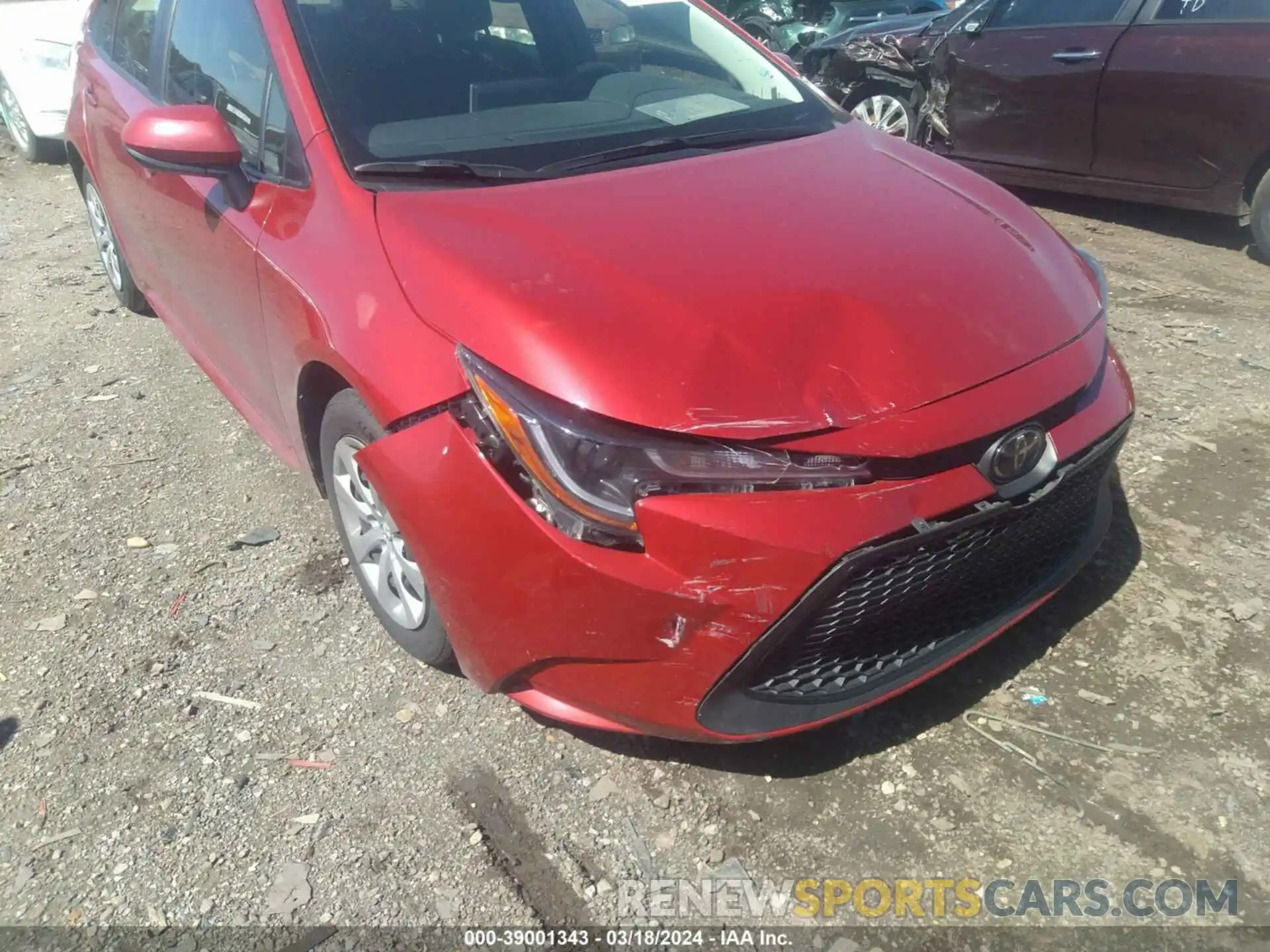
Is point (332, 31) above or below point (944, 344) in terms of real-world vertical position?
above

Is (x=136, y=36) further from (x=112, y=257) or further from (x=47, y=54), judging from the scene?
(x=47, y=54)

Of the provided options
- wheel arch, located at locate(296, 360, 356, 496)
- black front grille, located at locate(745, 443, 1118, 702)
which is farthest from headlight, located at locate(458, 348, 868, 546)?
wheel arch, located at locate(296, 360, 356, 496)

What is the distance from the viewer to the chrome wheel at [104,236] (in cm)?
462

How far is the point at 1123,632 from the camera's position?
2.68m

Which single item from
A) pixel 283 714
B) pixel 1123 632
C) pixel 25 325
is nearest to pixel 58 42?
pixel 25 325

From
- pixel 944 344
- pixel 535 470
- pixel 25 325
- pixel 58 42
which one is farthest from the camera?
pixel 58 42

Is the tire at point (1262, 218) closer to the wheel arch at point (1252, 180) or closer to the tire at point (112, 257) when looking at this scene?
the wheel arch at point (1252, 180)

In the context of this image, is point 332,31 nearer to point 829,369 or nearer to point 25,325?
point 829,369

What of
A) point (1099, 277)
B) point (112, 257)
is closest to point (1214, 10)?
point (1099, 277)

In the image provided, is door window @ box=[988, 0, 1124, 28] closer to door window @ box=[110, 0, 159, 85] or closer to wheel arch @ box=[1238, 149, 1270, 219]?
wheel arch @ box=[1238, 149, 1270, 219]

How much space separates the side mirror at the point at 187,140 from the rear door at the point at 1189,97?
15.1 ft

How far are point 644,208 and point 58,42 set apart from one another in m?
6.70

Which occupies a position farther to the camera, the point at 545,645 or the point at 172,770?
the point at 172,770

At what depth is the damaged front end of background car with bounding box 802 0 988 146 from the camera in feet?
20.8
